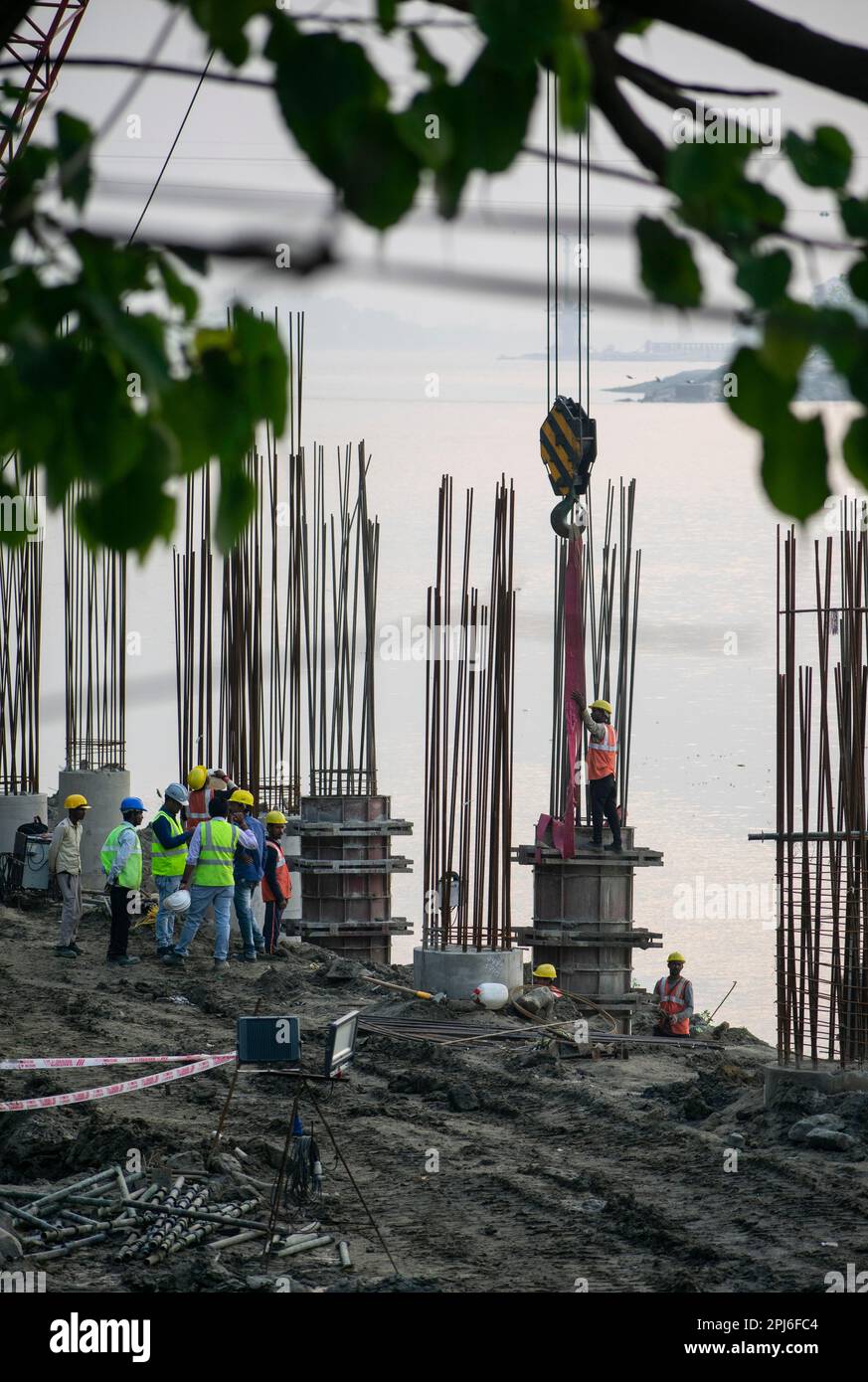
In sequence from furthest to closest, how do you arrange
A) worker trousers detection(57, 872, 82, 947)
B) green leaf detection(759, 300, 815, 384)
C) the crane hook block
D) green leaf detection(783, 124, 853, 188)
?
worker trousers detection(57, 872, 82, 947), the crane hook block, green leaf detection(783, 124, 853, 188), green leaf detection(759, 300, 815, 384)

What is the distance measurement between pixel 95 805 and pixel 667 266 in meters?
19.1

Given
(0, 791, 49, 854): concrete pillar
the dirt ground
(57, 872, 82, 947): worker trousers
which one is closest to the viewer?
the dirt ground

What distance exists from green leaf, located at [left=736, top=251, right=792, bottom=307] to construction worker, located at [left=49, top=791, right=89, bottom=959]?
45.8 feet

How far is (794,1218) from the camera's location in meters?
8.67

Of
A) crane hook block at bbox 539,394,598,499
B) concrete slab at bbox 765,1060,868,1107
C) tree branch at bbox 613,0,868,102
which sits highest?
crane hook block at bbox 539,394,598,499

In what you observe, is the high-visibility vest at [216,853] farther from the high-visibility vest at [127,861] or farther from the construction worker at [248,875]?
the high-visibility vest at [127,861]

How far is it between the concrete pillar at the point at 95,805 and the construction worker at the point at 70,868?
14.7 feet

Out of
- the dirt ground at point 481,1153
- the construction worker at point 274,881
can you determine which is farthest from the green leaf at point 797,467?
the construction worker at point 274,881

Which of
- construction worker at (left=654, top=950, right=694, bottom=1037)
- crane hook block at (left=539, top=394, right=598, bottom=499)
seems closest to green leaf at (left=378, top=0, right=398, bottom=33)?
crane hook block at (left=539, top=394, right=598, bottom=499)

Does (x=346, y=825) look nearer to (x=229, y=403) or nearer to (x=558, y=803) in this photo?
(x=558, y=803)

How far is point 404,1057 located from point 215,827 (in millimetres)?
3636

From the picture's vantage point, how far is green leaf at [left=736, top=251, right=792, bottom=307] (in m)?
2.30

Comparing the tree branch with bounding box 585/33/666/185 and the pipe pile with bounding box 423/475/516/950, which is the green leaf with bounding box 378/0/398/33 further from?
the pipe pile with bounding box 423/475/516/950
